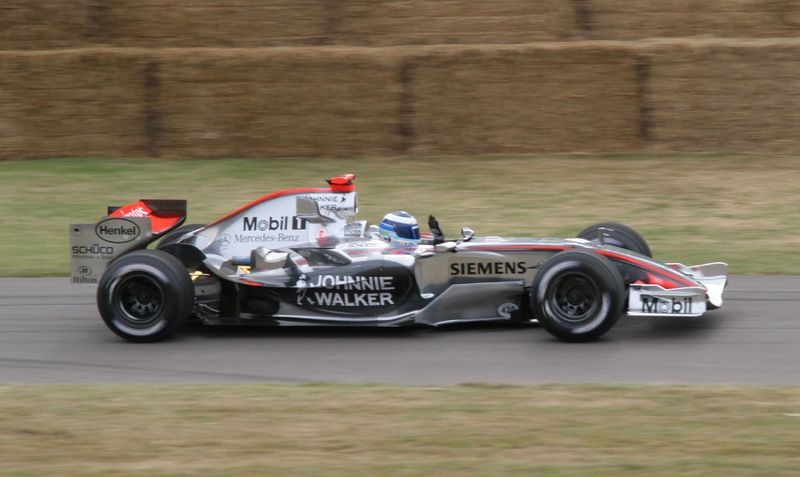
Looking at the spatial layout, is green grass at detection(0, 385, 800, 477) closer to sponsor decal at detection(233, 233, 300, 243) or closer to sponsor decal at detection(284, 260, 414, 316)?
sponsor decal at detection(284, 260, 414, 316)

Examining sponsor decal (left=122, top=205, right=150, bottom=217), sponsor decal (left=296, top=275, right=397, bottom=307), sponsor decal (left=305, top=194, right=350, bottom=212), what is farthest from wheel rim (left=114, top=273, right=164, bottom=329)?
sponsor decal (left=305, top=194, right=350, bottom=212)

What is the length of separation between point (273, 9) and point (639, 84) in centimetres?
602

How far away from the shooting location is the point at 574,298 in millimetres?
8312

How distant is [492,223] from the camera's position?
1395 centimetres

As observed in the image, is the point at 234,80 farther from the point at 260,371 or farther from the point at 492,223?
the point at 260,371

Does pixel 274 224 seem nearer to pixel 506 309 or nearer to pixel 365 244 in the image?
pixel 365 244

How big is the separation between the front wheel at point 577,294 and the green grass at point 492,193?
3809 mm

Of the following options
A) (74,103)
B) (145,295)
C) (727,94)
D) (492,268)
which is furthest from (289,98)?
(492,268)

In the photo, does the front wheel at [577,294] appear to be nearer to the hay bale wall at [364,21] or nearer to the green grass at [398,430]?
the green grass at [398,430]

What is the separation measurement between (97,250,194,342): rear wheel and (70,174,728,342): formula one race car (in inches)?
0.4

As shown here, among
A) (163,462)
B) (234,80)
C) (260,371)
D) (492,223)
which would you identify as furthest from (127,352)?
(234,80)

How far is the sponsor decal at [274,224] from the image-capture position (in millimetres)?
9328

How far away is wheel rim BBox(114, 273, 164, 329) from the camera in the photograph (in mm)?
8664

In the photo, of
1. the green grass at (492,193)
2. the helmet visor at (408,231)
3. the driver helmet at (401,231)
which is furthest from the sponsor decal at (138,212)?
the green grass at (492,193)
